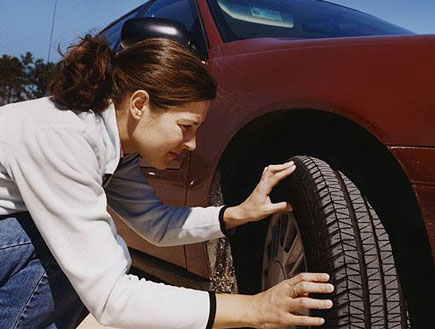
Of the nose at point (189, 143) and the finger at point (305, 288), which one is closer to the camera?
the finger at point (305, 288)

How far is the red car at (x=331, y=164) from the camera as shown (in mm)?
1266

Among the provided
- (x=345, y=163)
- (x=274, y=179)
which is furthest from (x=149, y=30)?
(x=345, y=163)

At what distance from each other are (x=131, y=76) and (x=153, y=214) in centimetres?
53

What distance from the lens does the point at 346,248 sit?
51.7 inches

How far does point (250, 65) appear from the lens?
1.80 metres

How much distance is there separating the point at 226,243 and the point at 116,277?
66 centimetres

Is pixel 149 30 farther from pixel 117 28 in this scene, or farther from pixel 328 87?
pixel 117 28

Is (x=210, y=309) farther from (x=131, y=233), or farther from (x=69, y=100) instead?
(x=131, y=233)

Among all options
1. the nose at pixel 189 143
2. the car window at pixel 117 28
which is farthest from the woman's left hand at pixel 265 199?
the car window at pixel 117 28

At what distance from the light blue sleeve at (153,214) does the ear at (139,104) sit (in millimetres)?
342

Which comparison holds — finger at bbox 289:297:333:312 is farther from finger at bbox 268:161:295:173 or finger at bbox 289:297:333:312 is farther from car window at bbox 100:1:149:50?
car window at bbox 100:1:149:50

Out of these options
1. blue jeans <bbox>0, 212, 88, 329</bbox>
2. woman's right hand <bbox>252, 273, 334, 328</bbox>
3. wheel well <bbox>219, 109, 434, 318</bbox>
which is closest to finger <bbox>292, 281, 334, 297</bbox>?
woman's right hand <bbox>252, 273, 334, 328</bbox>

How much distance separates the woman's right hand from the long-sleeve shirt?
12 centimetres

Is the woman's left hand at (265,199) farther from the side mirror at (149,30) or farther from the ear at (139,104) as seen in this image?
the side mirror at (149,30)
